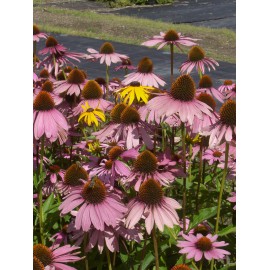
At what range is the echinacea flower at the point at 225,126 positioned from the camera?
1.18 metres

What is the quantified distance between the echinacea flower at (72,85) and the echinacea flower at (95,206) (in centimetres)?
74

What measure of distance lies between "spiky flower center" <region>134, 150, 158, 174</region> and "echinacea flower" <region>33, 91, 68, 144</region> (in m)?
0.24

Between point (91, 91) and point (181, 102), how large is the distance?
0.71 metres

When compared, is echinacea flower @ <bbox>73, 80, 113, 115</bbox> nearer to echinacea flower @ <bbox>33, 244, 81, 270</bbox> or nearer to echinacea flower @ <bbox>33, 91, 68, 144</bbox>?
echinacea flower @ <bbox>33, 91, 68, 144</bbox>

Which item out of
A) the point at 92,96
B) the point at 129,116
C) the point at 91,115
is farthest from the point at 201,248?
the point at 92,96

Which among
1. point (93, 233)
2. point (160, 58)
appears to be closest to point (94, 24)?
point (160, 58)

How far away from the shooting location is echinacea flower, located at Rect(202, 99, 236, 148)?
1.18 meters

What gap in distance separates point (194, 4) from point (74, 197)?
52.0ft

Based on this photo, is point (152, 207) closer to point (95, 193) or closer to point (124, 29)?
point (95, 193)

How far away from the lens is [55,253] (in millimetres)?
1044

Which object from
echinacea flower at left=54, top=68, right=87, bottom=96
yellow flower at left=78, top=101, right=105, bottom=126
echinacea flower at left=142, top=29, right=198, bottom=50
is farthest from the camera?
echinacea flower at left=142, top=29, right=198, bottom=50

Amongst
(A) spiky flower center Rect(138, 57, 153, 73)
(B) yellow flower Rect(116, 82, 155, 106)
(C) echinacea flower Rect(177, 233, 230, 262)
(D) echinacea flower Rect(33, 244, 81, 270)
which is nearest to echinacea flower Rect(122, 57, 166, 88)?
(A) spiky flower center Rect(138, 57, 153, 73)

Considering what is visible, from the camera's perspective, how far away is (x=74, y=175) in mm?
1357

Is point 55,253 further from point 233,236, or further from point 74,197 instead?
point 233,236
